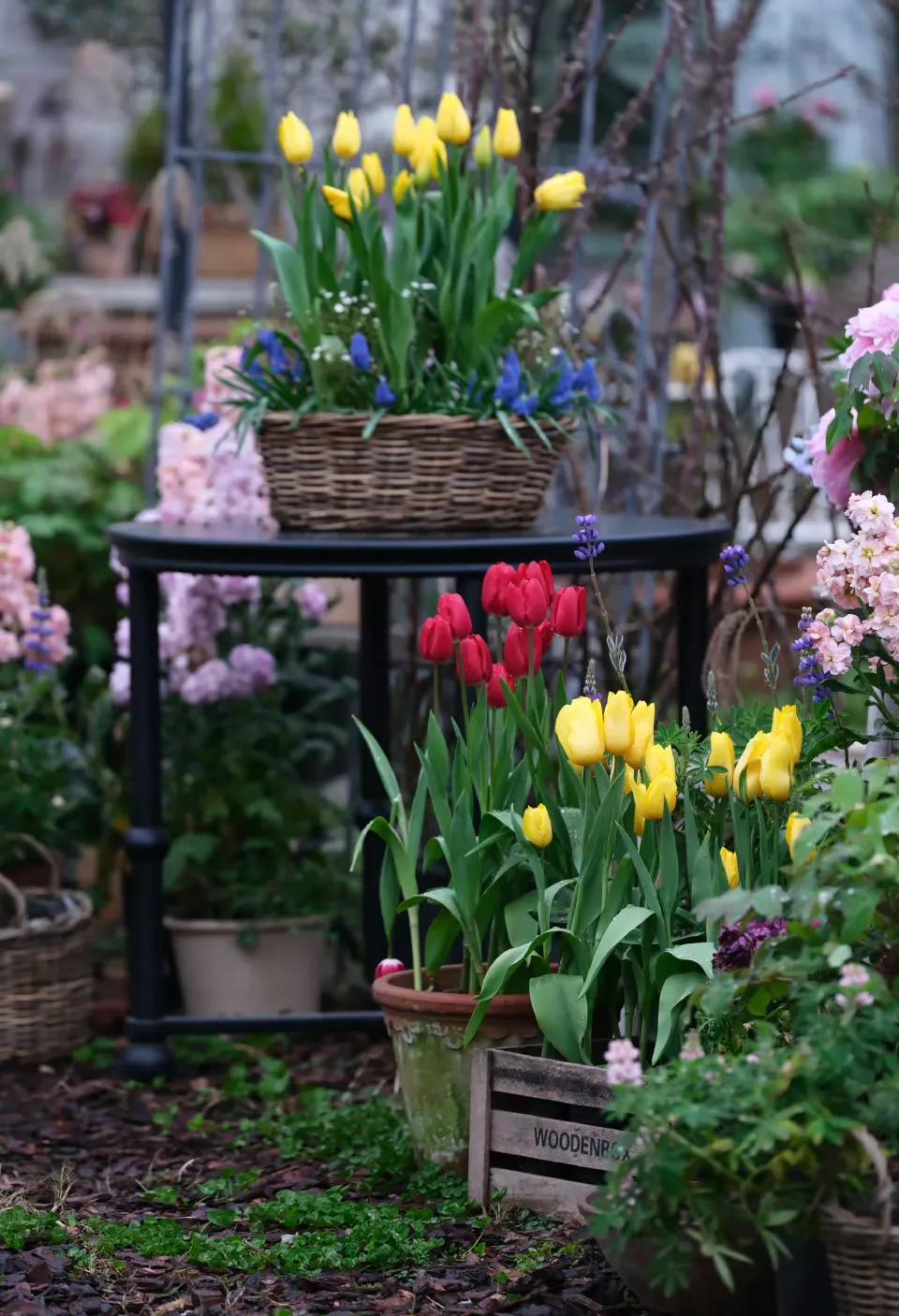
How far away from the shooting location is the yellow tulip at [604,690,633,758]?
7.22 ft

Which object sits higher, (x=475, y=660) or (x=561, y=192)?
(x=561, y=192)

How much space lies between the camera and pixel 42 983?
11.4ft

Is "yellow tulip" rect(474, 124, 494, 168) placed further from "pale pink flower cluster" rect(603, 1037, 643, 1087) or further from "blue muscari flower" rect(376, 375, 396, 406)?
"pale pink flower cluster" rect(603, 1037, 643, 1087)

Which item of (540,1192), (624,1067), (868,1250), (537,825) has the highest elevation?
(537,825)

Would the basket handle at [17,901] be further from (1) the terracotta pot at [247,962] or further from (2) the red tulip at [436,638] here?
(2) the red tulip at [436,638]

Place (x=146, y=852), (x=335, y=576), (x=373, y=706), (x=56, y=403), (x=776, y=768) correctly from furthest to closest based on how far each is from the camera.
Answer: (x=56, y=403), (x=373, y=706), (x=146, y=852), (x=335, y=576), (x=776, y=768)

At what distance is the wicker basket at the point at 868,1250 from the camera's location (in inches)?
69.7

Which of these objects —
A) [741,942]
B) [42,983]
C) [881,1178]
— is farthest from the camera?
[42,983]

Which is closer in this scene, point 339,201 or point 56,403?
point 339,201

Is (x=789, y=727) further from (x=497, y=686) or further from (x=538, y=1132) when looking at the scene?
(x=538, y=1132)

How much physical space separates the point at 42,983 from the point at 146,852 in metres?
0.40

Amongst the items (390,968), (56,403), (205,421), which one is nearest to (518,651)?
(390,968)

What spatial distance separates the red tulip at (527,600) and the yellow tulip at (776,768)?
331mm

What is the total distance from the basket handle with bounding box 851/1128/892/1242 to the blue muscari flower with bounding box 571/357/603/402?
1.67m
